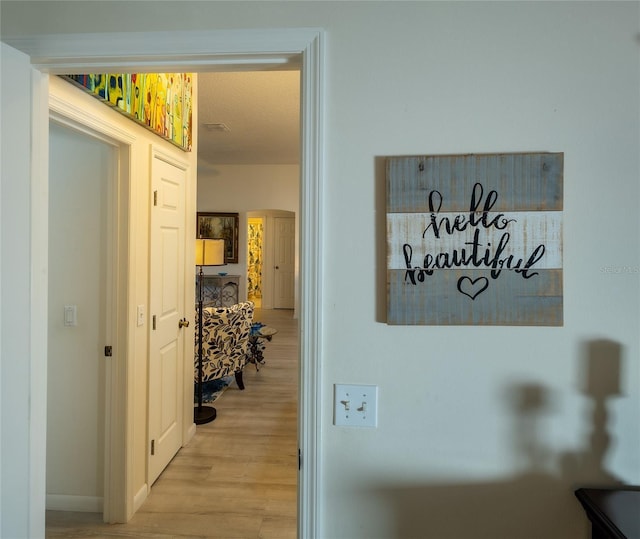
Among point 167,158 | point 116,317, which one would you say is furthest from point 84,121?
point 116,317

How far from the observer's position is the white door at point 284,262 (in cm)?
1012

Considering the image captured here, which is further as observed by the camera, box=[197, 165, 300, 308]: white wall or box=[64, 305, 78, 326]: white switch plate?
box=[197, 165, 300, 308]: white wall

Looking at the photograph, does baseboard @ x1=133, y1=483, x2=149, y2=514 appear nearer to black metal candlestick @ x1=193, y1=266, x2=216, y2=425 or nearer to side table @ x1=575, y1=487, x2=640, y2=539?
black metal candlestick @ x1=193, y1=266, x2=216, y2=425

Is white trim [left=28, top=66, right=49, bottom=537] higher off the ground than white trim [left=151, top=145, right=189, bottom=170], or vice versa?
white trim [left=151, top=145, right=189, bottom=170]

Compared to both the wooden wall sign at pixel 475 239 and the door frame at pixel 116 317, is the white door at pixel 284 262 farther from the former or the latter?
the wooden wall sign at pixel 475 239

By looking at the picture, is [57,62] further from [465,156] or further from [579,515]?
[579,515]

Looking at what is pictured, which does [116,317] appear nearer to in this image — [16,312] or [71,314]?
[71,314]

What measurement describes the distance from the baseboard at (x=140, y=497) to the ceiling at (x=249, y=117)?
2757mm

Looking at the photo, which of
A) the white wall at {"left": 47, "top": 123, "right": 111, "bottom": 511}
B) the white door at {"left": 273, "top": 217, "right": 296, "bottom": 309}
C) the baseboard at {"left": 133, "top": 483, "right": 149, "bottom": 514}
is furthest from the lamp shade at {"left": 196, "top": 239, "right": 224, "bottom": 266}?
the white door at {"left": 273, "top": 217, "right": 296, "bottom": 309}

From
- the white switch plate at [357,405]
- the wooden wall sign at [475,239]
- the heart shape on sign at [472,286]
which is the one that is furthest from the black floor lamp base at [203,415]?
the heart shape on sign at [472,286]

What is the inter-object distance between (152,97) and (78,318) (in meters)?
1.36

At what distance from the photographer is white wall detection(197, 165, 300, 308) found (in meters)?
8.56

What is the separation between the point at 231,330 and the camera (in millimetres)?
4598

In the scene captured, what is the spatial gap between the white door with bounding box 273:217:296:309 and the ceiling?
2014 mm
